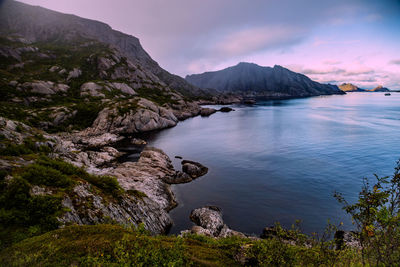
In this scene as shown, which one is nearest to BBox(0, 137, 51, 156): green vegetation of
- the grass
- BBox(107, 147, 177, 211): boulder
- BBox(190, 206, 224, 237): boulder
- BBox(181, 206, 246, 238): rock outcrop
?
BBox(107, 147, 177, 211): boulder

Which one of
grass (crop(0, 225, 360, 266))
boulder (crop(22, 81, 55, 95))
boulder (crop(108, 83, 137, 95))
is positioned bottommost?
grass (crop(0, 225, 360, 266))

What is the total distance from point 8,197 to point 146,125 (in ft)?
241

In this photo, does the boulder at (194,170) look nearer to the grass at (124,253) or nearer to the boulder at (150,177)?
the boulder at (150,177)

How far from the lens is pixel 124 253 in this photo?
788 cm

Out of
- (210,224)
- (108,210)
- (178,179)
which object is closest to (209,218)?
(210,224)

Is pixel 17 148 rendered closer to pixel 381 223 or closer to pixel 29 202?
pixel 29 202

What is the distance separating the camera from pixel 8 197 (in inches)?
472

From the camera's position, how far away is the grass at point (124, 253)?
772 centimetres

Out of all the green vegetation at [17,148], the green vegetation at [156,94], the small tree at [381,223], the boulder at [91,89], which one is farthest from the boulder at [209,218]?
the green vegetation at [156,94]

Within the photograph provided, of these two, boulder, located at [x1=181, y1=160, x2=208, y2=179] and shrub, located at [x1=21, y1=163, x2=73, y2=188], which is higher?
shrub, located at [x1=21, y1=163, x2=73, y2=188]

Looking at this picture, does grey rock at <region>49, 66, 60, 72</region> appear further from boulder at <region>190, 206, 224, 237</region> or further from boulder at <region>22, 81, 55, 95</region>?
boulder at <region>190, 206, 224, 237</region>

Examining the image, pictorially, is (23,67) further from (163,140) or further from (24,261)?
(24,261)

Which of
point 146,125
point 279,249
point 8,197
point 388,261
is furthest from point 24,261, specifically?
point 146,125

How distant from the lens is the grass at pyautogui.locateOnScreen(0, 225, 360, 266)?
7723 mm
